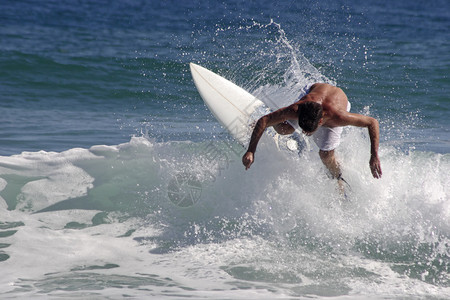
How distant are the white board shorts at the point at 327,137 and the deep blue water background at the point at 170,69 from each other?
5.37 feet

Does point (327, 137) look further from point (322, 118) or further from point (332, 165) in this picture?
point (322, 118)

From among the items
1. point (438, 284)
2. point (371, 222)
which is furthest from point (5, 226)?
point (438, 284)

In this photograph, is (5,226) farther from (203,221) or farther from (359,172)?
(359,172)

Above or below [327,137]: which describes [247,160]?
below

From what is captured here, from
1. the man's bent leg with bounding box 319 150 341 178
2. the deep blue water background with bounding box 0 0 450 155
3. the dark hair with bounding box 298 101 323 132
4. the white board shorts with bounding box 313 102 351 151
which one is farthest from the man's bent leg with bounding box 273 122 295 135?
the deep blue water background with bounding box 0 0 450 155

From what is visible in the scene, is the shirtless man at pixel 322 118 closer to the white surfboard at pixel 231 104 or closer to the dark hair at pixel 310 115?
the dark hair at pixel 310 115

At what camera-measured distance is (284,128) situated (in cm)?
551

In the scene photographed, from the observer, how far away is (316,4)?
1894cm

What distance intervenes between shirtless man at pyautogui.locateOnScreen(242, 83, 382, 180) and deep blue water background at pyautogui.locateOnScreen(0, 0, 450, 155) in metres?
1.76

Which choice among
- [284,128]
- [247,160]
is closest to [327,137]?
[284,128]

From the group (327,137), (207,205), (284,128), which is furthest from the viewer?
(207,205)

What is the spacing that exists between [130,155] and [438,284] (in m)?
4.20

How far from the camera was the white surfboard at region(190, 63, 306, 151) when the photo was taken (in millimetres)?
6203

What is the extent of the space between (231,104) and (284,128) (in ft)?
3.64
